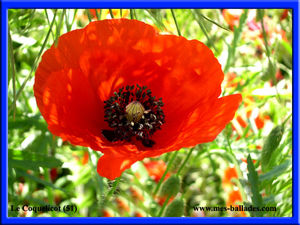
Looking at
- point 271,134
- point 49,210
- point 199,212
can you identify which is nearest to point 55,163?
point 49,210

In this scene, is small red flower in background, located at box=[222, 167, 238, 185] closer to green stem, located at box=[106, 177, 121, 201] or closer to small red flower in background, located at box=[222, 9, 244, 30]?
small red flower in background, located at box=[222, 9, 244, 30]

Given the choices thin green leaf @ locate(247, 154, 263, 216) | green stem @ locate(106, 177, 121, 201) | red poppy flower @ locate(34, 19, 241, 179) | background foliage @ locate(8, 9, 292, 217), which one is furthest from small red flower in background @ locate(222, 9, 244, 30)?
green stem @ locate(106, 177, 121, 201)

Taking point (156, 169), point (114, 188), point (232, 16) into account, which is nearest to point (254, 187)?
point (114, 188)

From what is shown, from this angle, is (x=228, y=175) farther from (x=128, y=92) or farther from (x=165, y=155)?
(x=128, y=92)

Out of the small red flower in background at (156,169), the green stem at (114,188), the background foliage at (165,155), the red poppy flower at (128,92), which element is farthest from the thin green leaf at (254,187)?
the small red flower in background at (156,169)

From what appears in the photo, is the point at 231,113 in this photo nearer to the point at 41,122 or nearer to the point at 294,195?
the point at 294,195

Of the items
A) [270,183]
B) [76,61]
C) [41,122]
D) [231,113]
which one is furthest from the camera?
[41,122]
